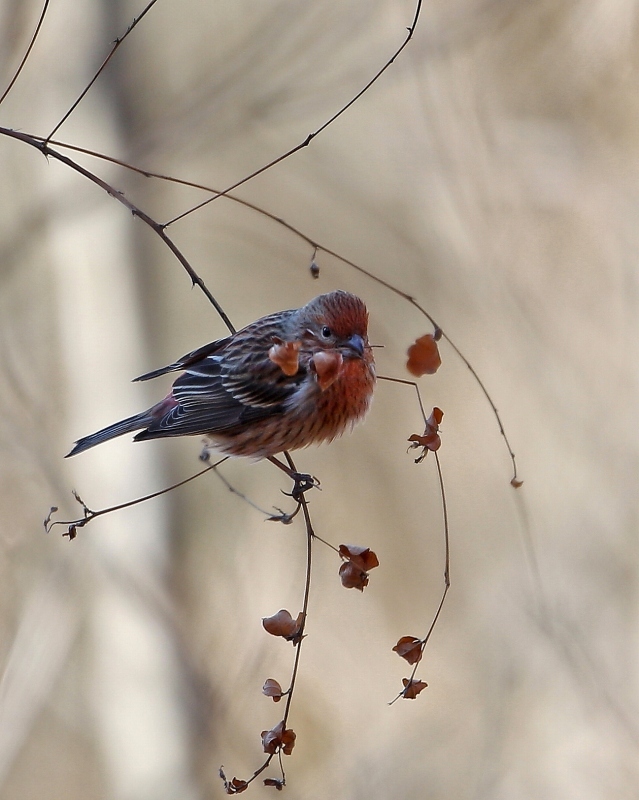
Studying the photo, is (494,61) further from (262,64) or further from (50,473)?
A: (50,473)

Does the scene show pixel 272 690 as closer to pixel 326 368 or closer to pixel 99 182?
pixel 326 368

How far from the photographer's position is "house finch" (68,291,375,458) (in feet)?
11.4

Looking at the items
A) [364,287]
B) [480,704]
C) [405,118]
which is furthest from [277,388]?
[480,704]

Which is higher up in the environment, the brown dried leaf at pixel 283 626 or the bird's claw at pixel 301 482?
the bird's claw at pixel 301 482

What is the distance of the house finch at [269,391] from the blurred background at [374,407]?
2.56m

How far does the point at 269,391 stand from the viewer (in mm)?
3838

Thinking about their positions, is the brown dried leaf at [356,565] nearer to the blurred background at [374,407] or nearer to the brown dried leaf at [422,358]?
the brown dried leaf at [422,358]

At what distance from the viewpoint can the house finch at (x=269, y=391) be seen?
348 cm

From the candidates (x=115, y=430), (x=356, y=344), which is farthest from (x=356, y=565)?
(x=115, y=430)

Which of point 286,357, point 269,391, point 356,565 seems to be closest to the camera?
point 286,357

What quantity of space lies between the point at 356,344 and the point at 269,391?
57cm

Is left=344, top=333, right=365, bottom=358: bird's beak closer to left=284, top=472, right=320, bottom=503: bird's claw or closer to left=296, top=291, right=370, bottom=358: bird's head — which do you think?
left=296, top=291, right=370, bottom=358: bird's head

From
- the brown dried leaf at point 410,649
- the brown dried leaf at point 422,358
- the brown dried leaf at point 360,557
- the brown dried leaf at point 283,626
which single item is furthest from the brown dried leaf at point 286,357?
the brown dried leaf at point 410,649

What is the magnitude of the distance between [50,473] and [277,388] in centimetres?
298
